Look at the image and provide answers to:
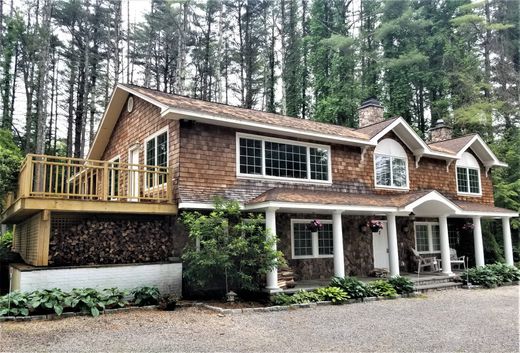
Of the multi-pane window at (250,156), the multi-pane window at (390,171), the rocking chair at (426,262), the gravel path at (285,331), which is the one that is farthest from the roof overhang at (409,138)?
the gravel path at (285,331)

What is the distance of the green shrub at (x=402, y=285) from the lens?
11930mm

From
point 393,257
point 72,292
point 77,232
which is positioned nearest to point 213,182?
point 77,232

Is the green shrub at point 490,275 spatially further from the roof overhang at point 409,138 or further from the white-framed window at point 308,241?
the white-framed window at point 308,241

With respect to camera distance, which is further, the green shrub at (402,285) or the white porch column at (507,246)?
the white porch column at (507,246)

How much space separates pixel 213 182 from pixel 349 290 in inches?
177

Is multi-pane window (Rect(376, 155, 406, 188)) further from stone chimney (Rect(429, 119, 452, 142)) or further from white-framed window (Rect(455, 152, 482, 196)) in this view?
stone chimney (Rect(429, 119, 452, 142))

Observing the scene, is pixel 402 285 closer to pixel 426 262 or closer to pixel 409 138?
pixel 426 262

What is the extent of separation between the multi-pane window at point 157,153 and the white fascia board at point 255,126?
1.42 meters

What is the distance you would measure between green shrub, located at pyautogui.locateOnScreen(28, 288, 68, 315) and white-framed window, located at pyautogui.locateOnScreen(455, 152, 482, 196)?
50.6 feet

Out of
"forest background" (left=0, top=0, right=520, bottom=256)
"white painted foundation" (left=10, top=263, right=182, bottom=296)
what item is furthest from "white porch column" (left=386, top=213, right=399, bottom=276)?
"forest background" (left=0, top=0, right=520, bottom=256)

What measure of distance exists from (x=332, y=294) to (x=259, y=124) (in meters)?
4.87

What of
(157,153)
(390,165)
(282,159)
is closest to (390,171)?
(390,165)

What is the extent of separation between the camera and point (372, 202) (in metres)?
12.8

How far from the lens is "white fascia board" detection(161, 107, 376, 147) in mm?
10562
